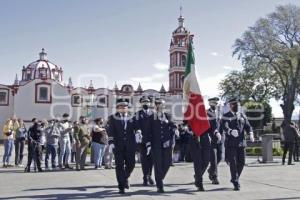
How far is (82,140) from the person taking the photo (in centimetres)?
1562

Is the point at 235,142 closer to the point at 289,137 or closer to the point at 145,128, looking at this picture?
the point at 145,128

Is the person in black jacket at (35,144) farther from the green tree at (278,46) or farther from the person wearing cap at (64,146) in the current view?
the green tree at (278,46)

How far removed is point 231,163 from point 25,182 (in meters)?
5.34

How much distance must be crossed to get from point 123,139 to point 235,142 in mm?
2529

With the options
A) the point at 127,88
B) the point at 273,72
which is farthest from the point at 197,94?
the point at 127,88

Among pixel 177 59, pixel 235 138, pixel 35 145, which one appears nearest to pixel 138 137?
pixel 235 138

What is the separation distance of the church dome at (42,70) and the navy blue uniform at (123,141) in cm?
6724

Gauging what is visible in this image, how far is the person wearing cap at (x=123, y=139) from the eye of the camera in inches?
384

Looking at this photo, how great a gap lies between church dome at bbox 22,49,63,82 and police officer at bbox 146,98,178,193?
67.4 meters

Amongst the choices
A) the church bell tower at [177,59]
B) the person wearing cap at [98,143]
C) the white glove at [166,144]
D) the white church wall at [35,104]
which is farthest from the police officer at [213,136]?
the church bell tower at [177,59]

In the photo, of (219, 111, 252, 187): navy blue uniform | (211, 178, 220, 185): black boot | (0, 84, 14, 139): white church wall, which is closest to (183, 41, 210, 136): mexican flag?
(219, 111, 252, 187): navy blue uniform

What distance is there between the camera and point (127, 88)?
66.6 metres

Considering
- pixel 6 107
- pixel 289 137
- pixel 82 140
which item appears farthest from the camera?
pixel 6 107

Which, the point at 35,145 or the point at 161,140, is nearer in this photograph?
the point at 161,140
